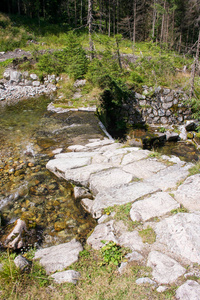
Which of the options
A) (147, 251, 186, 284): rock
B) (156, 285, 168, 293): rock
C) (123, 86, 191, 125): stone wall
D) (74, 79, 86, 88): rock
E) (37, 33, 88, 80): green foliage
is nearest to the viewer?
(156, 285, 168, 293): rock

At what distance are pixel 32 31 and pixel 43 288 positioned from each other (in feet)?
96.2

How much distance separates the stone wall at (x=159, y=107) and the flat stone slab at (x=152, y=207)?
8798 millimetres

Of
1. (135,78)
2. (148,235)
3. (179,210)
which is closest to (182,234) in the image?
(148,235)

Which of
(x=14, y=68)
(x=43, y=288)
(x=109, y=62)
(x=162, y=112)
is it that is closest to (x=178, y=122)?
(x=162, y=112)

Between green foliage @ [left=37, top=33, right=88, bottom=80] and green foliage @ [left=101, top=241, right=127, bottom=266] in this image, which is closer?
green foliage @ [left=101, top=241, right=127, bottom=266]

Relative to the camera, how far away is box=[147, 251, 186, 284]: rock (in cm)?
218

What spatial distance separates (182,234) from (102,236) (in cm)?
108

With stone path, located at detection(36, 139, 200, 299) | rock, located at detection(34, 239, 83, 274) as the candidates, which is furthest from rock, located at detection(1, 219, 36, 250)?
stone path, located at detection(36, 139, 200, 299)

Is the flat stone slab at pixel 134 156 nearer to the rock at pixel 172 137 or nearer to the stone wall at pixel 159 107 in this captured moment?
the rock at pixel 172 137

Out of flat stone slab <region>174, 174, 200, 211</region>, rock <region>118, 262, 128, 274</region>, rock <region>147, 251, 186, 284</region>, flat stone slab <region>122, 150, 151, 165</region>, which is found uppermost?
flat stone slab <region>174, 174, 200, 211</region>

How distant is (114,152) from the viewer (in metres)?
5.39

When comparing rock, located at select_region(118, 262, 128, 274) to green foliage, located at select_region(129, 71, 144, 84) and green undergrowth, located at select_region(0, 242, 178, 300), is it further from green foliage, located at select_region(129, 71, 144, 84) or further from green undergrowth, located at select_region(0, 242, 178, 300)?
green foliage, located at select_region(129, 71, 144, 84)

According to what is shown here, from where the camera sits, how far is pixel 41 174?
5059mm

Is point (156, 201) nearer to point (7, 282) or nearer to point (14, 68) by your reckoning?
point (7, 282)
